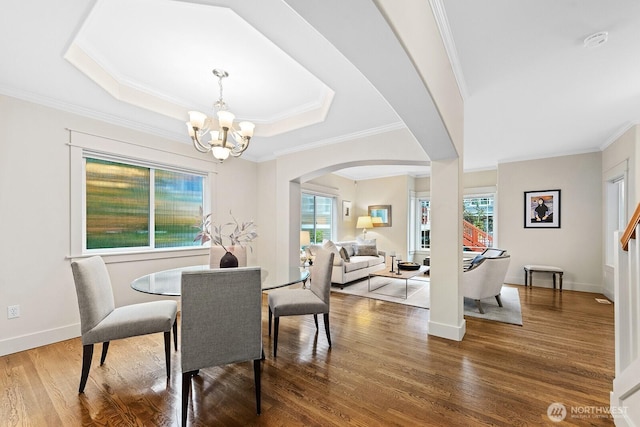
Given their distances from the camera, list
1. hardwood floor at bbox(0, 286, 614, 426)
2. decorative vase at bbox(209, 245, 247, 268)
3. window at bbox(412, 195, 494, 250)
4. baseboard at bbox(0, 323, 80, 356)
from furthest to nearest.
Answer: window at bbox(412, 195, 494, 250), decorative vase at bbox(209, 245, 247, 268), baseboard at bbox(0, 323, 80, 356), hardwood floor at bbox(0, 286, 614, 426)

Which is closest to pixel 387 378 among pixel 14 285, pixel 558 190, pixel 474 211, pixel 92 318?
pixel 92 318

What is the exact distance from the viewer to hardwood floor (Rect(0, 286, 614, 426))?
173 cm

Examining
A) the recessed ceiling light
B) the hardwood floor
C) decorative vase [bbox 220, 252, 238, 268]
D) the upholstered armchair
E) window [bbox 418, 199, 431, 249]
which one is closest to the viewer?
the hardwood floor

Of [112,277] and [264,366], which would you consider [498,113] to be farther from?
[112,277]

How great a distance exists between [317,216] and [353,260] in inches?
62.2

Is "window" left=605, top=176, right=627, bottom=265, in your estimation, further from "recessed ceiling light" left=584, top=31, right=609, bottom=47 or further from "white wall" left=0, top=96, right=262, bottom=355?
"white wall" left=0, top=96, right=262, bottom=355

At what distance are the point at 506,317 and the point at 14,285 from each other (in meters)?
5.52

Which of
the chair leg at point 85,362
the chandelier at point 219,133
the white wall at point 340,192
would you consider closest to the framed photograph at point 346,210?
the white wall at point 340,192

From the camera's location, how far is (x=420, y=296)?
→ 4.52m

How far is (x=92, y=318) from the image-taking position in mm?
1944

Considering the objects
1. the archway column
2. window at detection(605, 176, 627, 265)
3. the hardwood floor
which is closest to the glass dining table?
the hardwood floor

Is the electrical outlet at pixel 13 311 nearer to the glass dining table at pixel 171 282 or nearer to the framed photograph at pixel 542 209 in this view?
the glass dining table at pixel 171 282

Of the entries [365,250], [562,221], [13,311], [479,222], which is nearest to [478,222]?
[479,222]

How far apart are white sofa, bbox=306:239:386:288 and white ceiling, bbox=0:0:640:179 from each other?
2.49 metres
